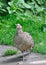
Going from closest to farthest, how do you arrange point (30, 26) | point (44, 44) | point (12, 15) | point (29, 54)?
1. point (29, 54)
2. point (44, 44)
3. point (30, 26)
4. point (12, 15)

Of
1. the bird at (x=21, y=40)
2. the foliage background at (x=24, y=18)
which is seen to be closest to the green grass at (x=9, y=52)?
the bird at (x=21, y=40)

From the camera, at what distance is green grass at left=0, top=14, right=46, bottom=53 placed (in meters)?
8.54

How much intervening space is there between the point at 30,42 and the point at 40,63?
48 cm

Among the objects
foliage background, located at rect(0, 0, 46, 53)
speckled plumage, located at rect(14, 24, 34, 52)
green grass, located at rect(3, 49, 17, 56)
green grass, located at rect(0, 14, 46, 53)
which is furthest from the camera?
foliage background, located at rect(0, 0, 46, 53)

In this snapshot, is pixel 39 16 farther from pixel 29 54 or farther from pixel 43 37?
pixel 29 54

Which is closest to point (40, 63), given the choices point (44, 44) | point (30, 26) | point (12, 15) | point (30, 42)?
point (30, 42)

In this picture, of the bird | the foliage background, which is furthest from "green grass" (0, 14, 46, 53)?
the bird

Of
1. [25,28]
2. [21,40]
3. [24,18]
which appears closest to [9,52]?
[21,40]

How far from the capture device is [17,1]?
10.7m

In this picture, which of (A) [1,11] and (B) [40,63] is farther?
(A) [1,11]

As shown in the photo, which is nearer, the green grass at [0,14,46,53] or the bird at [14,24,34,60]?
the bird at [14,24,34,60]

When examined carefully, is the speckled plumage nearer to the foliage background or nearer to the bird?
the bird

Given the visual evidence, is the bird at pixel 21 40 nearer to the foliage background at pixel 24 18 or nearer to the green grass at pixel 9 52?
the green grass at pixel 9 52

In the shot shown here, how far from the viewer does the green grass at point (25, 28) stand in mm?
8539
